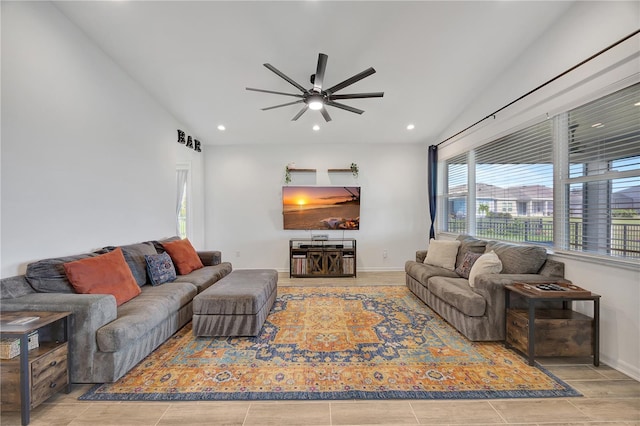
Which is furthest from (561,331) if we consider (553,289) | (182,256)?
(182,256)

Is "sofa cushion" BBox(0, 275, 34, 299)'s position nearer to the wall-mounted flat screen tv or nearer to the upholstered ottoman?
the upholstered ottoman

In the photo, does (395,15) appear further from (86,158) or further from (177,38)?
(86,158)

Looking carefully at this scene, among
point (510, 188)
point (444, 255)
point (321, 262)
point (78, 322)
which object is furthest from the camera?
point (321, 262)

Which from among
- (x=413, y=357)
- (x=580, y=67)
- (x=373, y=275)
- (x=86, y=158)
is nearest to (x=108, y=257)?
(x=86, y=158)

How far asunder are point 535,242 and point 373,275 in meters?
2.87

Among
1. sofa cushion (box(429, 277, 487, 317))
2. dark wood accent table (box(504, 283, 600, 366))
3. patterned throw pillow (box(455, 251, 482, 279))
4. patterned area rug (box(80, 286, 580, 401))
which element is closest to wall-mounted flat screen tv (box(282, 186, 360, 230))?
patterned throw pillow (box(455, 251, 482, 279))

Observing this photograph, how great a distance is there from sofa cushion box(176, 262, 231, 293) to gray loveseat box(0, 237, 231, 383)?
1.89 feet

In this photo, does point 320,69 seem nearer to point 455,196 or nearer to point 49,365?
point 49,365

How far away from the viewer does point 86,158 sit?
2805mm

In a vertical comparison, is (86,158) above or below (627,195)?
above

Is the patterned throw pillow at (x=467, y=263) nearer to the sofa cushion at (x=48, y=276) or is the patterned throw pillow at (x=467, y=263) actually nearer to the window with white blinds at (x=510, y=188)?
the window with white blinds at (x=510, y=188)

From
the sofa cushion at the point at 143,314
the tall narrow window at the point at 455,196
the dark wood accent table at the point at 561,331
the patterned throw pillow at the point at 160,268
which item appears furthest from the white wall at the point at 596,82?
the patterned throw pillow at the point at 160,268

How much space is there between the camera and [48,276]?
2193 millimetres

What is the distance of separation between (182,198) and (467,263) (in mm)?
5331
